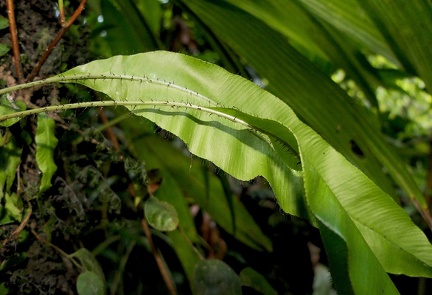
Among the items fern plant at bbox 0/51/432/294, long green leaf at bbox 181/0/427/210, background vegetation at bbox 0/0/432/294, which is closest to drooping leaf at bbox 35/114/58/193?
background vegetation at bbox 0/0/432/294

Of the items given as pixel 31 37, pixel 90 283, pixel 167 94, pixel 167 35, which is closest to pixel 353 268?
pixel 167 94

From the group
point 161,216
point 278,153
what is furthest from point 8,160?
point 278,153

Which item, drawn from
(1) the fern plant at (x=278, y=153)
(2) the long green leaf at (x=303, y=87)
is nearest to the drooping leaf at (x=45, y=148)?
(1) the fern plant at (x=278, y=153)

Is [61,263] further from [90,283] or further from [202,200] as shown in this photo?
[202,200]

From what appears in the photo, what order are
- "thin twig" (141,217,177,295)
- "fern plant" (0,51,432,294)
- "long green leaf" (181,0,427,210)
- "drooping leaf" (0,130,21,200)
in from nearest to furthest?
"fern plant" (0,51,432,294) → "drooping leaf" (0,130,21,200) → "long green leaf" (181,0,427,210) → "thin twig" (141,217,177,295)

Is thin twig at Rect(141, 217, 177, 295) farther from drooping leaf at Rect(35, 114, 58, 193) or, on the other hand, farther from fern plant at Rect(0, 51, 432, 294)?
fern plant at Rect(0, 51, 432, 294)

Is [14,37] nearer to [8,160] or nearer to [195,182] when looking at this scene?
[8,160]
